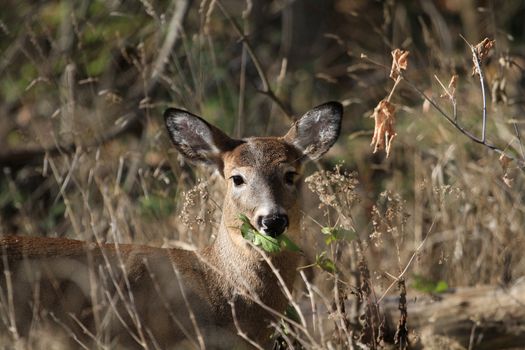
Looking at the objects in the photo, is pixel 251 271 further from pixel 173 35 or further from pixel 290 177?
pixel 173 35

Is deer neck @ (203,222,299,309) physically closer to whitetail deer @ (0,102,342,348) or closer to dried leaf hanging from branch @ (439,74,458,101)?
whitetail deer @ (0,102,342,348)

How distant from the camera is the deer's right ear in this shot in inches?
217

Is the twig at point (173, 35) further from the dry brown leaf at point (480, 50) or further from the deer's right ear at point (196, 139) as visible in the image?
the dry brown leaf at point (480, 50)

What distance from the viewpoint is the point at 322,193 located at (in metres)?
4.71

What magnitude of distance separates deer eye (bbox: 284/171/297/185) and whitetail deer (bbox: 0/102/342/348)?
1 cm

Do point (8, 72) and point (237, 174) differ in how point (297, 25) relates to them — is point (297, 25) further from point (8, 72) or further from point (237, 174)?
point (237, 174)

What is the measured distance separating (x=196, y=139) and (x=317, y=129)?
2.15ft

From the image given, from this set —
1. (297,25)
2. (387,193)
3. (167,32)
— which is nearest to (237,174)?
(387,193)

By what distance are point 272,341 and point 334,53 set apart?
7374 mm

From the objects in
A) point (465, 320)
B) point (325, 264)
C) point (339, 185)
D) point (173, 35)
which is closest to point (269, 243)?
point (325, 264)

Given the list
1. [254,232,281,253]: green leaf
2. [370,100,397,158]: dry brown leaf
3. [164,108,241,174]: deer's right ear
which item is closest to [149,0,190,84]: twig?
[164,108,241,174]: deer's right ear

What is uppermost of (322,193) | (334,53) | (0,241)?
(322,193)

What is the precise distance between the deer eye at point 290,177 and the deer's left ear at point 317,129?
234 mm

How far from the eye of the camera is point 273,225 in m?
4.81
